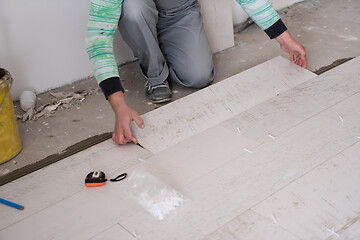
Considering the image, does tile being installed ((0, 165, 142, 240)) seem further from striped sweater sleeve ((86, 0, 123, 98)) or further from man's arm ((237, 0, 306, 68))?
man's arm ((237, 0, 306, 68))

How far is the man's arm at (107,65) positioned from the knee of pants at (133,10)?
0.30m

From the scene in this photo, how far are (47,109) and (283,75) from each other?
1401 mm

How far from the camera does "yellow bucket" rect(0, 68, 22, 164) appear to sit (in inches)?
85.2

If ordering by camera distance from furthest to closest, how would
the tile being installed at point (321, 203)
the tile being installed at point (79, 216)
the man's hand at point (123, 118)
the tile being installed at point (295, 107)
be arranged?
the tile being installed at point (295, 107) < the man's hand at point (123, 118) < the tile being installed at point (79, 216) < the tile being installed at point (321, 203)

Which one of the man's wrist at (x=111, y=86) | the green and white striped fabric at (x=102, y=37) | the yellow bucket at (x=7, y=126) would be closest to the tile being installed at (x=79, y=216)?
the man's wrist at (x=111, y=86)

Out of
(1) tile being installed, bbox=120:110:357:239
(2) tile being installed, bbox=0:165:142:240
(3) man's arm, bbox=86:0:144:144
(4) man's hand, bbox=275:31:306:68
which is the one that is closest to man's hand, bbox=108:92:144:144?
(3) man's arm, bbox=86:0:144:144

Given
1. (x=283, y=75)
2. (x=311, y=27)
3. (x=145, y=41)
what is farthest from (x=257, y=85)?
(x=311, y=27)

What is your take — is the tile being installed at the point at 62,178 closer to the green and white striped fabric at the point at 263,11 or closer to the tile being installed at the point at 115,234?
the tile being installed at the point at 115,234

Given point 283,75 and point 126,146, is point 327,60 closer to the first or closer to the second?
point 283,75

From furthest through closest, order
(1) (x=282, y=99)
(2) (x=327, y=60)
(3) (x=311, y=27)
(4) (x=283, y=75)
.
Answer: (3) (x=311, y=27), (2) (x=327, y=60), (4) (x=283, y=75), (1) (x=282, y=99)

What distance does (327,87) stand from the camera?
2359 mm

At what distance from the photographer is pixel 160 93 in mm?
2648

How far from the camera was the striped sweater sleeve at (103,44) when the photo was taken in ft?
6.50

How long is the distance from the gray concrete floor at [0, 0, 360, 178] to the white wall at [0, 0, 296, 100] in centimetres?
10
